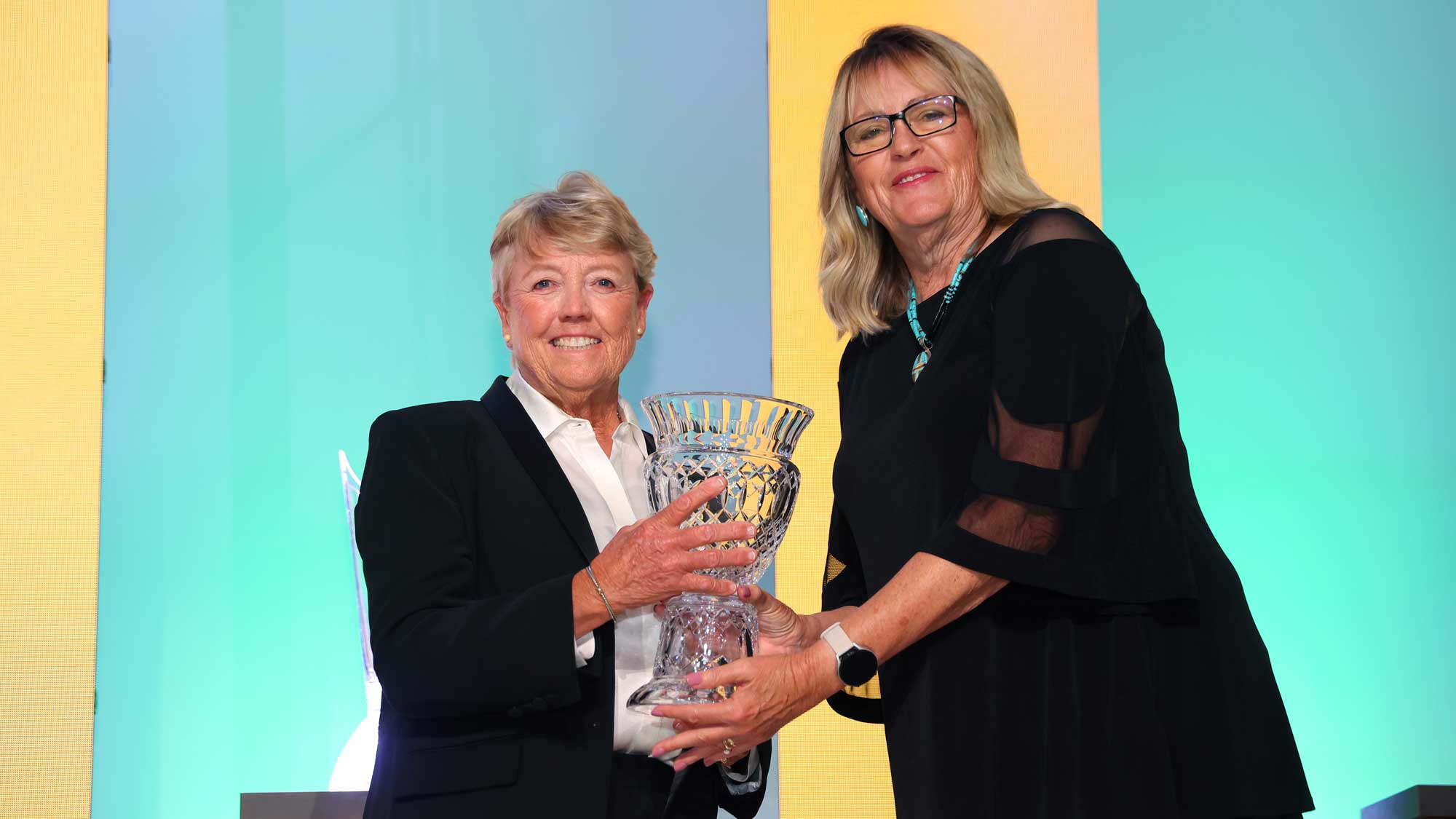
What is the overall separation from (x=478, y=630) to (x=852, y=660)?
55cm

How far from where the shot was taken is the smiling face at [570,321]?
2.26 metres

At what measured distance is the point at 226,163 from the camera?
334 centimetres

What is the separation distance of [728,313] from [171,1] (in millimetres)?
1602

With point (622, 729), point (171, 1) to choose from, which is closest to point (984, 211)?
point (622, 729)

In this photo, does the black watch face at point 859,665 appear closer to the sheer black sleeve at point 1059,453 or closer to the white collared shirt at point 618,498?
the sheer black sleeve at point 1059,453

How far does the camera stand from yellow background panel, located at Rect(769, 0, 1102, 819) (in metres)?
3.17

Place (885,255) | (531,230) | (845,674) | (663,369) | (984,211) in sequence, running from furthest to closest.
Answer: (663,369) → (531,230) → (885,255) → (984,211) → (845,674)

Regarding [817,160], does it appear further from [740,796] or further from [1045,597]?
[1045,597]

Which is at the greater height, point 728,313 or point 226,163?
point 226,163

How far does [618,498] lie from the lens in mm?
2184

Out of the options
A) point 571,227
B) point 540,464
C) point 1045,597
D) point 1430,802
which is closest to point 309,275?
point 571,227

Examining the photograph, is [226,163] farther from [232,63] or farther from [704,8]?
[704,8]

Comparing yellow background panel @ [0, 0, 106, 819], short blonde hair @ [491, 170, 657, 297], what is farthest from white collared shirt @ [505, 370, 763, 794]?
yellow background panel @ [0, 0, 106, 819]

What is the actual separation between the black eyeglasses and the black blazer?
689 mm
